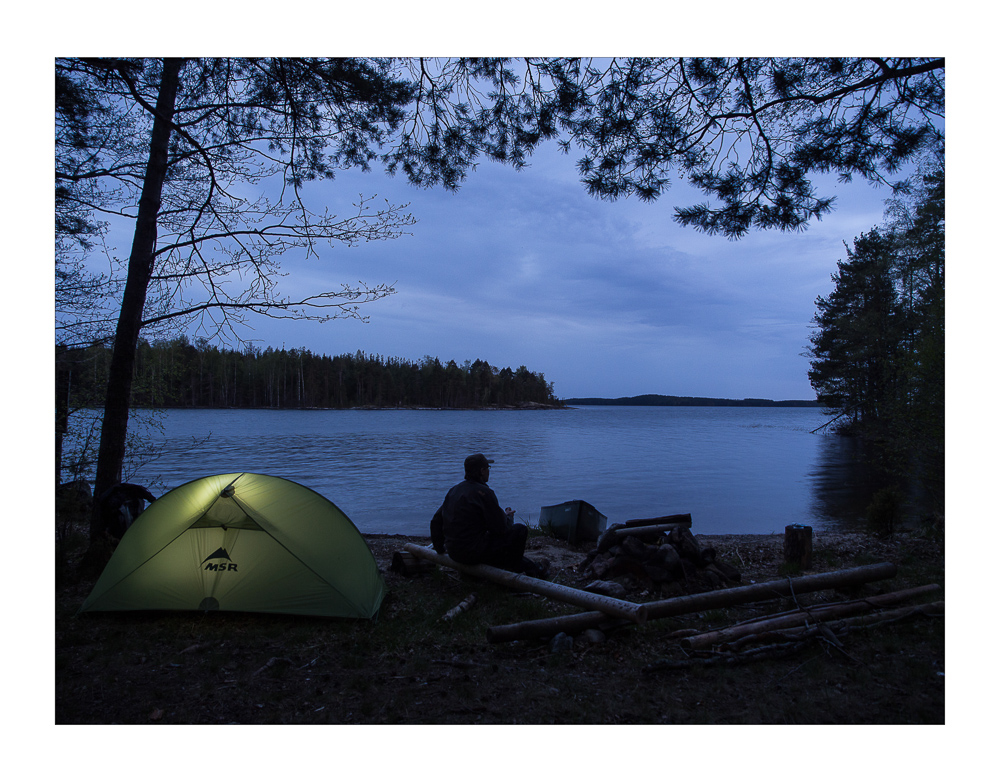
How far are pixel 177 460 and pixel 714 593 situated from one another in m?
26.9

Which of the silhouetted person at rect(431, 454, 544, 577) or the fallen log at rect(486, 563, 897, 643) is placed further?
the silhouetted person at rect(431, 454, 544, 577)

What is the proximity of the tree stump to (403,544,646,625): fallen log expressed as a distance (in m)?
4.02

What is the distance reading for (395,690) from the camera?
142 inches

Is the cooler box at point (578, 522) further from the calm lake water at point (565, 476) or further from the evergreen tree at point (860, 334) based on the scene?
the evergreen tree at point (860, 334)

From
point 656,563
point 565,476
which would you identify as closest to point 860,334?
point 565,476

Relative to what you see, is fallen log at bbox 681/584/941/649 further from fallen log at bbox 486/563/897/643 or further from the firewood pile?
the firewood pile

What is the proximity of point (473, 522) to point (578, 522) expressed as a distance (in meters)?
3.69

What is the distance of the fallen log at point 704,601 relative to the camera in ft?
14.1

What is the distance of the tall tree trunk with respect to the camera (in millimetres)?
6176

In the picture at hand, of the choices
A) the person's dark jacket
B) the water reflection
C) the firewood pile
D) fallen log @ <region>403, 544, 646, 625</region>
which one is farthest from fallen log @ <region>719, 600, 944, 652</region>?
the water reflection

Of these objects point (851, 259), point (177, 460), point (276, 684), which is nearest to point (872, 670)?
point (276, 684)

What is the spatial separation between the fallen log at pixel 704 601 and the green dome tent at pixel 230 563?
1.58m

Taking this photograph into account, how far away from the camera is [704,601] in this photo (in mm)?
4594
